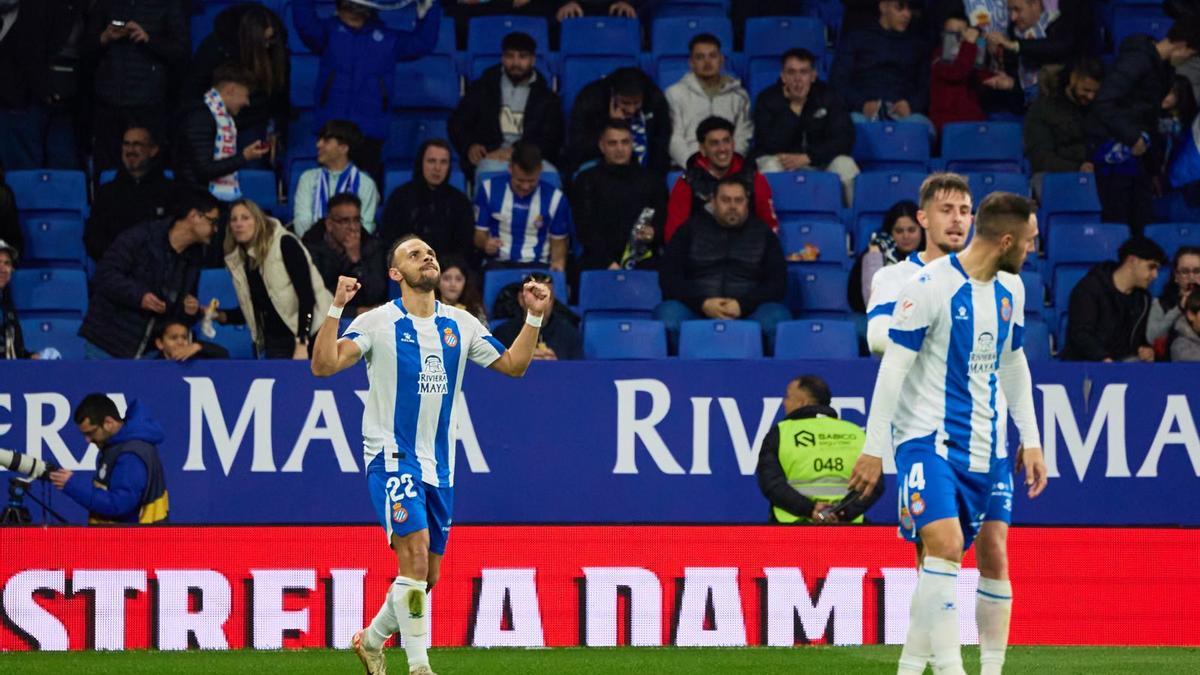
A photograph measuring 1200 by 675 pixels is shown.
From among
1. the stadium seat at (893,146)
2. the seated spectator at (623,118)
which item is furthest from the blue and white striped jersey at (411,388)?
the stadium seat at (893,146)

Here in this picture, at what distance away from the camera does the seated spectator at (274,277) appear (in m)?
Answer: 13.0

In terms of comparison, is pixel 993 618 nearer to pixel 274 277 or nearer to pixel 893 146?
pixel 274 277

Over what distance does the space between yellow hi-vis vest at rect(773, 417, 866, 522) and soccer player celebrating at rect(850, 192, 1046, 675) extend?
11.9ft

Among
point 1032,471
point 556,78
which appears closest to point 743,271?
point 556,78

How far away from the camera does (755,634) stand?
10.6 metres

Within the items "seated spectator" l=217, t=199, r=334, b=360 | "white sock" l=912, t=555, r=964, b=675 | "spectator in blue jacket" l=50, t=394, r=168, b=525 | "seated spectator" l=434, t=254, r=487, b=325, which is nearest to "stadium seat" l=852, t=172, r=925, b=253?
"seated spectator" l=434, t=254, r=487, b=325

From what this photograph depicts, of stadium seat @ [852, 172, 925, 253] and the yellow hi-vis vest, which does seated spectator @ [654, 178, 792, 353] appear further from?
the yellow hi-vis vest

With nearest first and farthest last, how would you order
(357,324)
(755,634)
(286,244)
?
(357,324), (755,634), (286,244)

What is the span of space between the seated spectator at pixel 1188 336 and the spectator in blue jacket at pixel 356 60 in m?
5.90

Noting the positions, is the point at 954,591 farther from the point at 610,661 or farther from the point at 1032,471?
the point at 610,661

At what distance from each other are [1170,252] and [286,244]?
6.55 meters

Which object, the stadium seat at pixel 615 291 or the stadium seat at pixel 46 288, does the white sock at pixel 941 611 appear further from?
the stadium seat at pixel 46 288

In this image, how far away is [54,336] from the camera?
13812 millimetres

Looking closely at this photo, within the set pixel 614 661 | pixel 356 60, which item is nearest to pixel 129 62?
pixel 356 60
